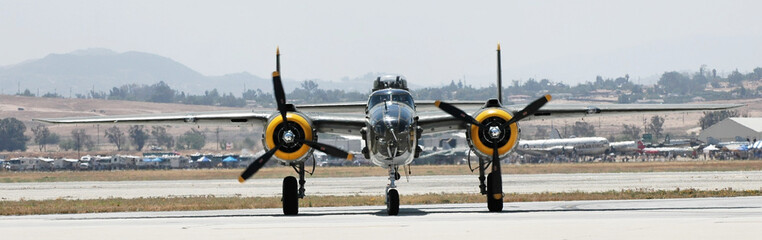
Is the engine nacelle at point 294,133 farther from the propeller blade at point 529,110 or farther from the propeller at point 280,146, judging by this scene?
the propeller blade at point 529,110

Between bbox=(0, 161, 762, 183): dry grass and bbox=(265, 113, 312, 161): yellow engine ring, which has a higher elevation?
bbox=(265, 113, 312, 161): yellow engine ring

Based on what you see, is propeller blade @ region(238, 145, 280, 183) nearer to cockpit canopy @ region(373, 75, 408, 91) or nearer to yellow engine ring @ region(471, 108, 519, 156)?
cockpit canopy @ region(373, 75, 408, 91)

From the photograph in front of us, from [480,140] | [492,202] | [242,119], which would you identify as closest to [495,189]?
[492,202]

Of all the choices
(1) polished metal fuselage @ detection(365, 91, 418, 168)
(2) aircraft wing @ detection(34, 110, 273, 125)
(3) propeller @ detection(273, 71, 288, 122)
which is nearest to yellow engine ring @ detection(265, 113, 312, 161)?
(3) propeller @ detection(273, 71, 288, 122)

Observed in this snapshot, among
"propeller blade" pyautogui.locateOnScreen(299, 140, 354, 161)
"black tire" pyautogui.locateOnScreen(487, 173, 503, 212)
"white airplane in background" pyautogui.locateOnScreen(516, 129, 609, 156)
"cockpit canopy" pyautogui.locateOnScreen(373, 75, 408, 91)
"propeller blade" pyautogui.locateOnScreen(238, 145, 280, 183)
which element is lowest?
"white airplane in background" pyautogui.locateOnScreen(516, 129, 609, 156)

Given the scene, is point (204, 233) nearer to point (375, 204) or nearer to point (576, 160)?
point (375, 204)

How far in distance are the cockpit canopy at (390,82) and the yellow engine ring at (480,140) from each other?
8.63 feet

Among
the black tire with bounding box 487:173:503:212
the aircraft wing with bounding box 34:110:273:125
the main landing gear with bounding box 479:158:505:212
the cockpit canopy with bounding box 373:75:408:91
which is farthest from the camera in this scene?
the aircraft wing with bounding box 34:110:273:125

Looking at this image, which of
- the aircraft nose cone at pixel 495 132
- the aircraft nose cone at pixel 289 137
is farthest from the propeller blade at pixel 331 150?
the aircraft nose cone at pixel 495 132

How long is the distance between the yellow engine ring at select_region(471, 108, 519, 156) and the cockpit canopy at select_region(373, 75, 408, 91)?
263 cm

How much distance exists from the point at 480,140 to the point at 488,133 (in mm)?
395

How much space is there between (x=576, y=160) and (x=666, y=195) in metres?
101

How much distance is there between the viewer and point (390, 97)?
31.6m

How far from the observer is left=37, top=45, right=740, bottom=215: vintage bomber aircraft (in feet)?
98.3
